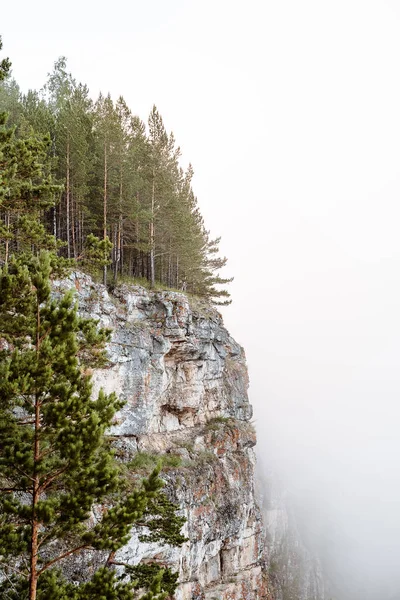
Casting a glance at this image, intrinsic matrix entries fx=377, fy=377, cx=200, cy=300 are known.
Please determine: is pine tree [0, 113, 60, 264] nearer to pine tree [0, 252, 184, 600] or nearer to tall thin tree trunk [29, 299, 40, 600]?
pine tree [0, 252, 184, 600]

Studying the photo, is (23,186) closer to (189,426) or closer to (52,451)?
(52,451)

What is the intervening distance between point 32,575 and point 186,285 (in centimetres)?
2921

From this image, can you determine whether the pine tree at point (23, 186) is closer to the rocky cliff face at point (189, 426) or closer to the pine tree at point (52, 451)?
the pine tree at point (52, 451)

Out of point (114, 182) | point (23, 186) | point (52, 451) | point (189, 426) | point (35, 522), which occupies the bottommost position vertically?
point (189, 426)

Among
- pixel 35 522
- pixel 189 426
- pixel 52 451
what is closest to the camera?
pixel 35 522

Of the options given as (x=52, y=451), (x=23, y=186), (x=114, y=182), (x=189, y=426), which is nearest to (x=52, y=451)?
(x=52, y=451)

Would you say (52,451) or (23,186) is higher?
(23,186)

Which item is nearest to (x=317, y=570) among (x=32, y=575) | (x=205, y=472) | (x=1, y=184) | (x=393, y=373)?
(x=205, y=472)

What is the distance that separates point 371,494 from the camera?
97.2 m

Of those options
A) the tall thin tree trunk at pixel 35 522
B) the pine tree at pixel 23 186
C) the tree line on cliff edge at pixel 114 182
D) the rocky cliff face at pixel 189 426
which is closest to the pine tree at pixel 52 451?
the tall thin tree trunk at pixel 35 522

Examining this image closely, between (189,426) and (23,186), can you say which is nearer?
(23,186)

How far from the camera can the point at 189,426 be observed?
80.3ft

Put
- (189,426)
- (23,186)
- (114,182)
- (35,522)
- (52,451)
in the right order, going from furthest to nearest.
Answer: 1. (189,426)
2. (114,182)
3. (23,186)
4. (52,451)
5. (35,522)

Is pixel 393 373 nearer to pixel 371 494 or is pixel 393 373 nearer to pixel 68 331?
pixel 371 494
